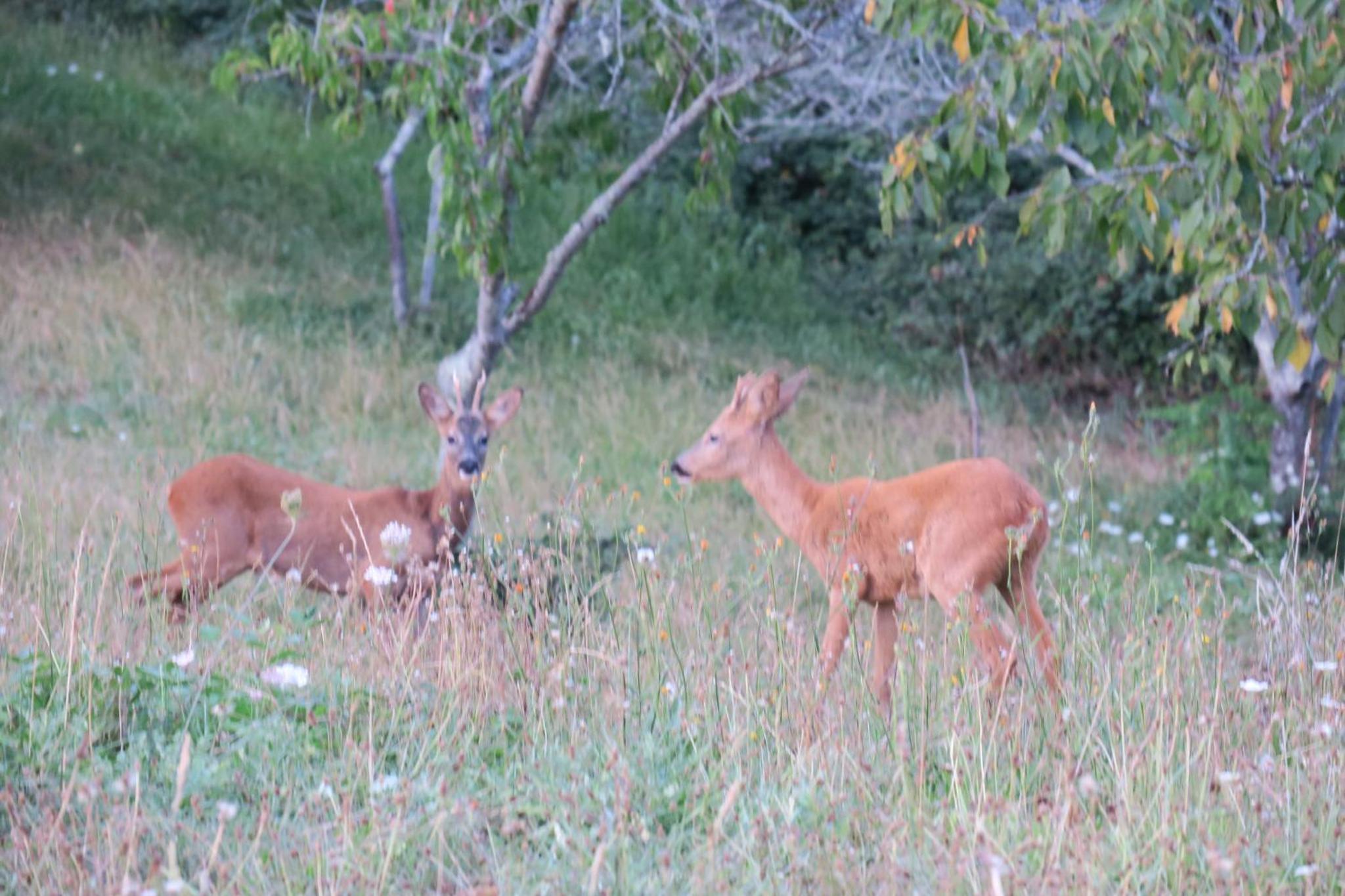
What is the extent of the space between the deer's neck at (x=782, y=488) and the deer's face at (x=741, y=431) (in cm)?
5

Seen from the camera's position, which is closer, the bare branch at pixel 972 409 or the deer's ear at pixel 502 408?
the deer's ear at pixel 502 408

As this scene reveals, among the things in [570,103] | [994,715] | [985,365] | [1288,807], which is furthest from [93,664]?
[985,365]

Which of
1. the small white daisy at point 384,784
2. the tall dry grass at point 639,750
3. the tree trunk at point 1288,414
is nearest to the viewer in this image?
the tall dry grass at point 639,750

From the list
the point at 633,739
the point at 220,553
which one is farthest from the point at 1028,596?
the point at 220,553

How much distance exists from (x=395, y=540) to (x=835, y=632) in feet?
4.99

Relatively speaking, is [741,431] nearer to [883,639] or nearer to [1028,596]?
[883,639]

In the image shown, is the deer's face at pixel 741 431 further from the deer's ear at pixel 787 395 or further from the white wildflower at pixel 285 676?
the white wildflower at pixel 285 676

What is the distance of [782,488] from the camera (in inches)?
271

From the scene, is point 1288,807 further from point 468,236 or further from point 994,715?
point 468,236

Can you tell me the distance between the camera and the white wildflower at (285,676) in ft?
14.4

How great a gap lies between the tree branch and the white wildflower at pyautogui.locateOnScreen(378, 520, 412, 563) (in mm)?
2118

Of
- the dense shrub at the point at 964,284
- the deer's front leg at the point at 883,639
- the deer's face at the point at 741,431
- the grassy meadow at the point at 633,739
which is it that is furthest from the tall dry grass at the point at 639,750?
the dense shrub at the point at 964,284

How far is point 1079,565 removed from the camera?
4410mm

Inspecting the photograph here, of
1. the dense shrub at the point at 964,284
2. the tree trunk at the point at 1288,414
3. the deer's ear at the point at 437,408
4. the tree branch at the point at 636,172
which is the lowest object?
the dense shrub at the point at 964,284
